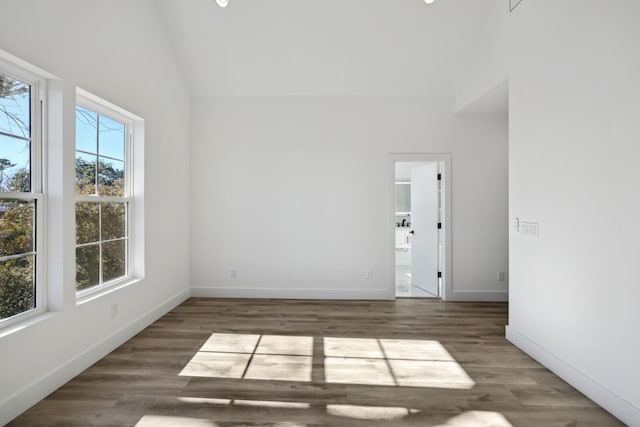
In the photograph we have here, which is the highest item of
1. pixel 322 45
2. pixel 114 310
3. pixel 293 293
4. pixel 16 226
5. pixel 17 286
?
pixel 322 45

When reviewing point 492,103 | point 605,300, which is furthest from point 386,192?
point 605,300

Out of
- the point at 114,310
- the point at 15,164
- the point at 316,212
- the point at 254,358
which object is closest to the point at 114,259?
the point at 114,310

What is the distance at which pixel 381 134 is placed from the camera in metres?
4.84

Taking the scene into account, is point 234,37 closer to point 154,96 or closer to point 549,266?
point 154,96

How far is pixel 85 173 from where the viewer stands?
2.87m

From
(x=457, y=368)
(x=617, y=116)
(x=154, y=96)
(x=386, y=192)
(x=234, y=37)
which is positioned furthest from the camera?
(x=386, y=192)

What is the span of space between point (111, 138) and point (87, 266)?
1.24 meters

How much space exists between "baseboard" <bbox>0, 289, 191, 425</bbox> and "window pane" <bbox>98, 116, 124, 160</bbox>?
1.70 metres

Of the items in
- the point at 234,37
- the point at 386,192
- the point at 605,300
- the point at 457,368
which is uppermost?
the point at 234,37

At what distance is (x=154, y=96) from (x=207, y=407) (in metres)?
3.25

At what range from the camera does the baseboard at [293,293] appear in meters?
4.85

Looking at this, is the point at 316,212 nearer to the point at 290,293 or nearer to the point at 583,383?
the point at 290,293

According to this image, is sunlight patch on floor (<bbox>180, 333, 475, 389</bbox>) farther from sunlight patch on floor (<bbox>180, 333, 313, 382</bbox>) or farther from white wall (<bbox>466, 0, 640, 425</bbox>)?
white wall (<bbox>466, 0, 640, 425</bbox>)

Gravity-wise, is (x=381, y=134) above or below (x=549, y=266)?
above
